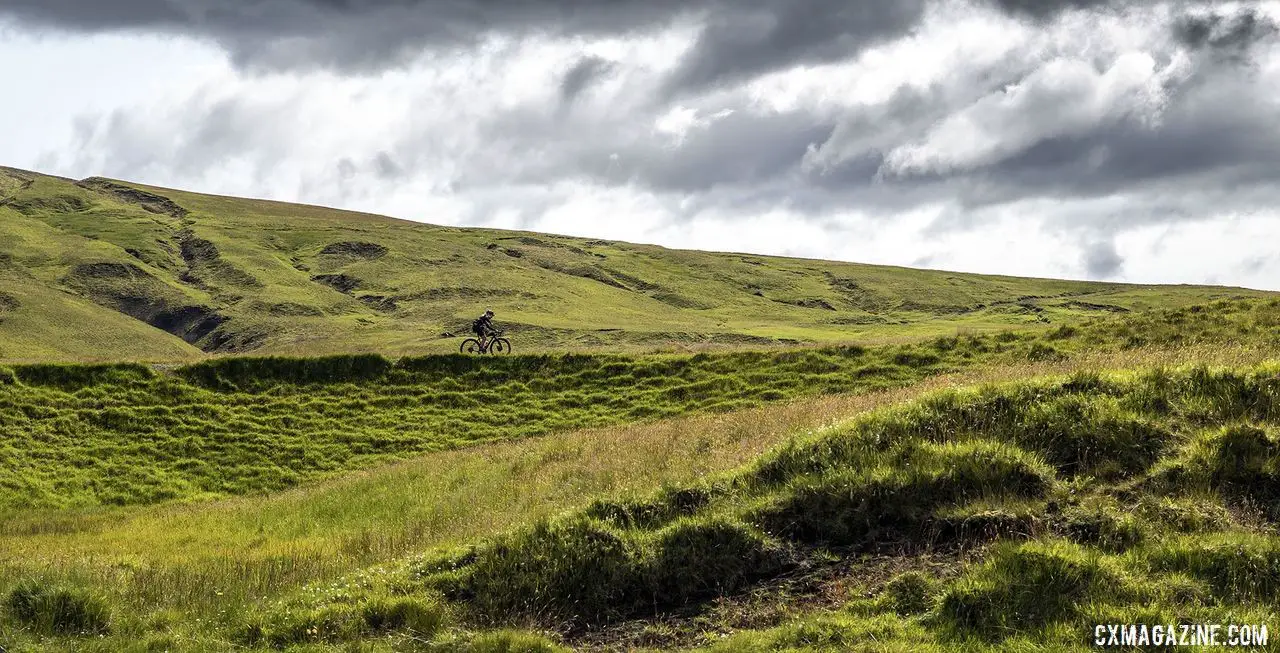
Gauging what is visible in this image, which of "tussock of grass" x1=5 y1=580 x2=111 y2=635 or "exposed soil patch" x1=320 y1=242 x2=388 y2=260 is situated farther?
"exposed soil patch" x1=320 y1=242 x2=388 y2=260

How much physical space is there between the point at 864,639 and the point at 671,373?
30.9 metres

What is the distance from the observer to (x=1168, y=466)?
10578 millimetres

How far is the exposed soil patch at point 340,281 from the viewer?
127 meters

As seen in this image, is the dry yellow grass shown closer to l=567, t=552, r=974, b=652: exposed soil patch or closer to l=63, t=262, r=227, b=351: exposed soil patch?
l=567, t=552, r=974, b=652: exposed soil patch

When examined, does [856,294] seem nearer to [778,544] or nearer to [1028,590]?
[778,544]

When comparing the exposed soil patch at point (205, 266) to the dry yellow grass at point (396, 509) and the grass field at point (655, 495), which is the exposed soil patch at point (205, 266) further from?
the dry yellow grass at point (396, 509)

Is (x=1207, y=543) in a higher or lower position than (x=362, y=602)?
higher

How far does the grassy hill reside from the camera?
91625 millimetres

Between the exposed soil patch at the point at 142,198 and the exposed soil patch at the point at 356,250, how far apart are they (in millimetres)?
46218

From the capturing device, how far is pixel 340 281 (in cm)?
12962

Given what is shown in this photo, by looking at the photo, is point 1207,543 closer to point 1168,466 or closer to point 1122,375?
point 1168,466

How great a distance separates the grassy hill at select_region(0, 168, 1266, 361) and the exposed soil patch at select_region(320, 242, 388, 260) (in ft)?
1.35

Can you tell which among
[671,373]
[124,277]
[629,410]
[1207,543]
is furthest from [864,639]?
[124,277]

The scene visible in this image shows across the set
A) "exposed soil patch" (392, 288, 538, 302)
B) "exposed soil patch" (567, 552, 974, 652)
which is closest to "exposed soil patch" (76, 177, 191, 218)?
"exposed soil patch" (392, 288, 538, 302)
